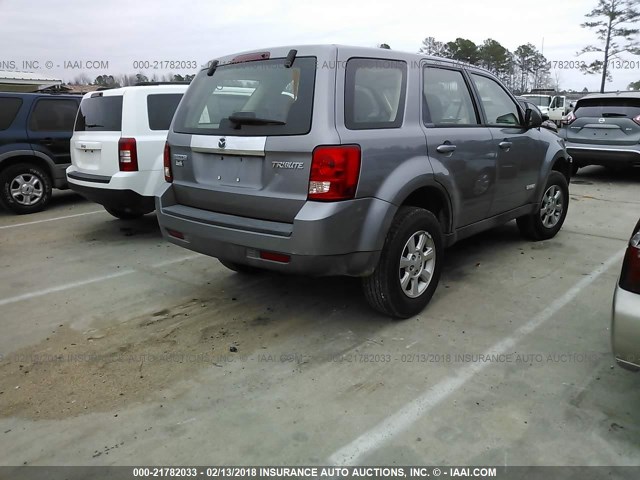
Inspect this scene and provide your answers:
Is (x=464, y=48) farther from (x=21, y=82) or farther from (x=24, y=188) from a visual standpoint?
(x=24, y=188)

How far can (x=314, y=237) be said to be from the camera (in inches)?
123

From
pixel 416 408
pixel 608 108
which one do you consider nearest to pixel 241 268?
pixel 416 408

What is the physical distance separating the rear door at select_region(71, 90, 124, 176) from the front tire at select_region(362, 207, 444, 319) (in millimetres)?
3770

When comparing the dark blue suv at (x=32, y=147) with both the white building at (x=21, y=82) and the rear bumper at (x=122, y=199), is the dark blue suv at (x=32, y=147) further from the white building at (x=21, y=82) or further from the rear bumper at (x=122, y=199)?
the white building at (x=21, y=82)

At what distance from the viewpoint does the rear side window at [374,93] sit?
10.9 feet

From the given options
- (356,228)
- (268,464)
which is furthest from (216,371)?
(356,228)

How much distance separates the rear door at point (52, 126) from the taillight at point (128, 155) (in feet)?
9.65

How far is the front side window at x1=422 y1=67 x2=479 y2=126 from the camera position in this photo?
3.93 meters

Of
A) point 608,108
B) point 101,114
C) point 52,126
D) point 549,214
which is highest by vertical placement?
point 608,108

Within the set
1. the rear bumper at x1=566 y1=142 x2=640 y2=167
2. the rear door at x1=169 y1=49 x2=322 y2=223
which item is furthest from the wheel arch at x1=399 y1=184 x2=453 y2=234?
the rear bumper at x1=566 y1=142 x2=640 y2=167

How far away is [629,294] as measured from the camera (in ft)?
7.99

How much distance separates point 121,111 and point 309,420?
185 inches

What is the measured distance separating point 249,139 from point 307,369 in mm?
1515

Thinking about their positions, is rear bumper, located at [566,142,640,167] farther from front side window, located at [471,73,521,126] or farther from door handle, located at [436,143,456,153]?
door handle, located at [436,143,456,153]
